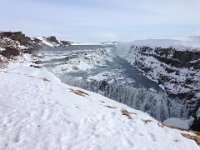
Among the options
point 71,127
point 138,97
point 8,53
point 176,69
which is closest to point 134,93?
point 138,97

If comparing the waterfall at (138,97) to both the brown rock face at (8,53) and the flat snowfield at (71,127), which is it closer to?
the brown rock face at (8,53)

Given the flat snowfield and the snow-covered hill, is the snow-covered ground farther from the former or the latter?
the snow-covered hill

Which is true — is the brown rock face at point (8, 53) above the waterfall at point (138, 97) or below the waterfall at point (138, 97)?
above

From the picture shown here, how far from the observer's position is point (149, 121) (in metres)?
14.9

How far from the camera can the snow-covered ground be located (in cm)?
1116

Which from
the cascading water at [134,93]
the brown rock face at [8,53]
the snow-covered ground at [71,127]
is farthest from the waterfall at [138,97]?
the snow-covered ground at [71,127]

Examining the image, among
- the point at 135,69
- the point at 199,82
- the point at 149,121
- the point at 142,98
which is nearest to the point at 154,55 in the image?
the point at 135,69

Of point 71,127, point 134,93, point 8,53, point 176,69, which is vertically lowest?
point 134,93

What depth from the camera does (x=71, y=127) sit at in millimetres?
12344

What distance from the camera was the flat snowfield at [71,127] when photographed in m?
11.1

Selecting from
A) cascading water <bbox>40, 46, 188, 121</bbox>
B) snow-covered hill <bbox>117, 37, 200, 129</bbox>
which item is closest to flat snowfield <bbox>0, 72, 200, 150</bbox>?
cascading water <bbox>40, 46, 188, 121</bbox>

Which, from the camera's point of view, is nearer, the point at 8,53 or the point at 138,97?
the point at 138,97

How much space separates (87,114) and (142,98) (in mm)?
42069

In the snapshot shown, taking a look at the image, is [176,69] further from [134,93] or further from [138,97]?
[138,97]
